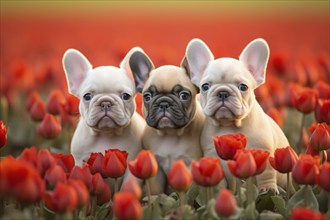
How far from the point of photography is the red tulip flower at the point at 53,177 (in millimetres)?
3801

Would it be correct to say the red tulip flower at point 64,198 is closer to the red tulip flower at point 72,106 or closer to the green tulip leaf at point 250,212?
the green tulip leaf at point 250,212

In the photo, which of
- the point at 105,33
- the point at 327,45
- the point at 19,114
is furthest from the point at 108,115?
the point at 105,33

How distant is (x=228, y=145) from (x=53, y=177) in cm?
95

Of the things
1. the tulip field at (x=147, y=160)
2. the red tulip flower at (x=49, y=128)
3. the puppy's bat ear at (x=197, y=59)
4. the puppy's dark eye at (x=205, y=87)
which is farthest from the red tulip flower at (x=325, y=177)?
the red tulip flower at (x=49, y=128)

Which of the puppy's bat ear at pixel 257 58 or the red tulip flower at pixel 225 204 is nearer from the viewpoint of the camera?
the red tulip flower at pixel 225 204

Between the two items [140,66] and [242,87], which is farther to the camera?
[140,66]

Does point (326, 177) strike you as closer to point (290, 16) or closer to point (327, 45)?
point (327, 45)

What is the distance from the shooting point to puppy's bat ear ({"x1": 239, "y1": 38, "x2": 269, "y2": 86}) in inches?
185

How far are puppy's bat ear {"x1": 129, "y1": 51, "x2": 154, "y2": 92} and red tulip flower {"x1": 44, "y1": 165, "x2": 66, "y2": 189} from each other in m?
1.11

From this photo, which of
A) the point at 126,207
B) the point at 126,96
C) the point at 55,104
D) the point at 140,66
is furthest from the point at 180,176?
the point at 55,104

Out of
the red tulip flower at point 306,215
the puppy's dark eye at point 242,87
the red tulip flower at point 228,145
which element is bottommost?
the red tulip flower at point 306,215

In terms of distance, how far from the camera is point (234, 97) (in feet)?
14.4

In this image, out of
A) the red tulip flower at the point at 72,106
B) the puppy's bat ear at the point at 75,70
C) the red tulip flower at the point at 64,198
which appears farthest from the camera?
the red tulip flower at the point at 72,106

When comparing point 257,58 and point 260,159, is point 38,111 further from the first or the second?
point 260,159
